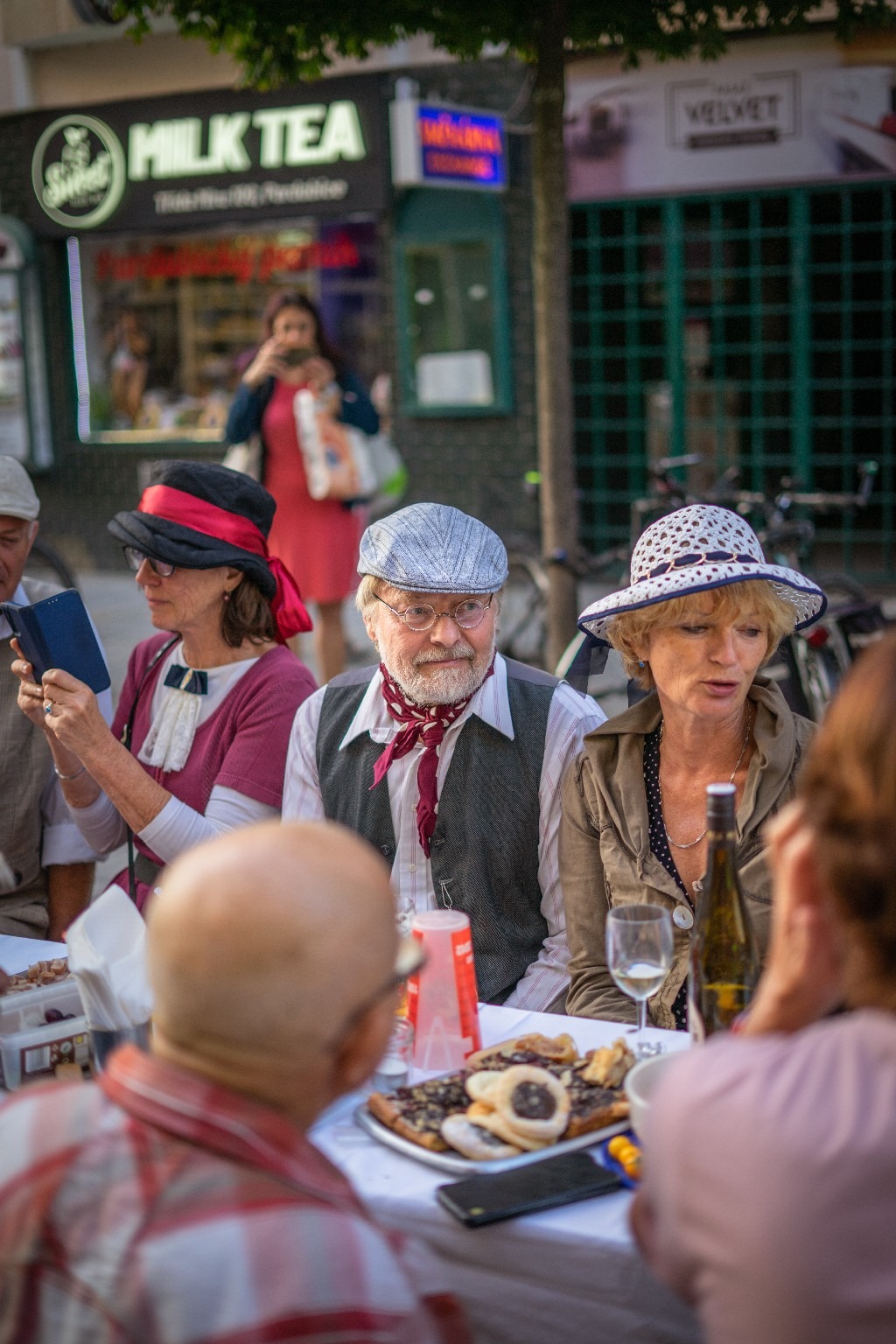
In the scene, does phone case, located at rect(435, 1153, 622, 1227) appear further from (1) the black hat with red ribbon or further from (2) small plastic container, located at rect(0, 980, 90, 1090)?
(1) the black hat with red ribbon

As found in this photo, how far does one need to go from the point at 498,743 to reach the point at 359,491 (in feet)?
16.5

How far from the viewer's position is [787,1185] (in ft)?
4.46

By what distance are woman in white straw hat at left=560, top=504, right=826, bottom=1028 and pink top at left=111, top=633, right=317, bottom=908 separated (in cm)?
77

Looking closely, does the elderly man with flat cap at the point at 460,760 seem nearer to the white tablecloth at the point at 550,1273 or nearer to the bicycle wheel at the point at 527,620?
the white tablecloth at the point at 550,1273

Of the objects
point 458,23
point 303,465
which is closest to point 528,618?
point 303,465

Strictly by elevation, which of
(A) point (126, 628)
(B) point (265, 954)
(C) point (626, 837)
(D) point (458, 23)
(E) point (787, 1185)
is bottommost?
(A) point (126, 628)

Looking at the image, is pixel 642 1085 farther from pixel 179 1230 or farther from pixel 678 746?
pixel 678 746

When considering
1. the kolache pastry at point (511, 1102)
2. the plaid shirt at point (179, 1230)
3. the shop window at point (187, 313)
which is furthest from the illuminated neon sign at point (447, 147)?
the plaid shirt at point (179, 1230)

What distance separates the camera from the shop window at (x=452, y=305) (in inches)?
455

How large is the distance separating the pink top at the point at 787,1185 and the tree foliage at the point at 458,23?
4370 millimetres

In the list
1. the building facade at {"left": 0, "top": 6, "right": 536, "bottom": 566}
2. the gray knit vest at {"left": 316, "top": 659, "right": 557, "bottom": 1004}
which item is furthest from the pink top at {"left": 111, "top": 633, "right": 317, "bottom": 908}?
the building facade at {"left": 0, "top": 6, "right": 536, "bottom": 566}

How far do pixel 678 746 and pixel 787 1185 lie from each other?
66.4 inches

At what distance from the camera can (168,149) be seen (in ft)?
41.9

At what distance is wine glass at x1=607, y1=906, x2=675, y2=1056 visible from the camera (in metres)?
2.31
